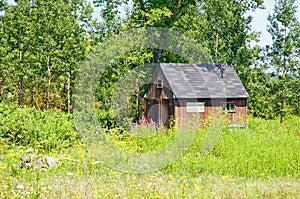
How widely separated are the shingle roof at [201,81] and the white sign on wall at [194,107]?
36cm

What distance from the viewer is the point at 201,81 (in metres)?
20.1

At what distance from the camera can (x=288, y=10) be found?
2380 centimetres

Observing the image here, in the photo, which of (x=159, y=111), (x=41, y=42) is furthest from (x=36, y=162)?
(x=41, y=42)

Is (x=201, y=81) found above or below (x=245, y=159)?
above

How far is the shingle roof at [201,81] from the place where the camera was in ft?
63.1

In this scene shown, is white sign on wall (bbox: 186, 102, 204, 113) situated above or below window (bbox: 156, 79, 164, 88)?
below

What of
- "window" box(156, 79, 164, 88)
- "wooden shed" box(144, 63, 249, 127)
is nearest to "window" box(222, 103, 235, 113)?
"wooden shed" box(144, 63, 249, 127)

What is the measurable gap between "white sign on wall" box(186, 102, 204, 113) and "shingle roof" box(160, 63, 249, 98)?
364 millimetres

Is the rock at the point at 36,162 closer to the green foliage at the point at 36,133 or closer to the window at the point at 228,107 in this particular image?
the green foliage at the point at 36,133

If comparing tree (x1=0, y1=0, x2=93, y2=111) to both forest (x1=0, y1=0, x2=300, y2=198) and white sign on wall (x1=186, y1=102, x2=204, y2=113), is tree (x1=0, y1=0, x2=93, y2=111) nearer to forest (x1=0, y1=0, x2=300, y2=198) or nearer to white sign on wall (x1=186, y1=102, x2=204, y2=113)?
forest (x1=0, y1=0, x2=300, y2=198)

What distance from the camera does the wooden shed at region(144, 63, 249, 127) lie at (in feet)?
62.5

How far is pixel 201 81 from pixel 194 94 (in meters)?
1.19

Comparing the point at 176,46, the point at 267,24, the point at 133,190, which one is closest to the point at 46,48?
the point at 176,46

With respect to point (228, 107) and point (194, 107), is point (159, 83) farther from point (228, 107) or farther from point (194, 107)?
point (228, 107)
